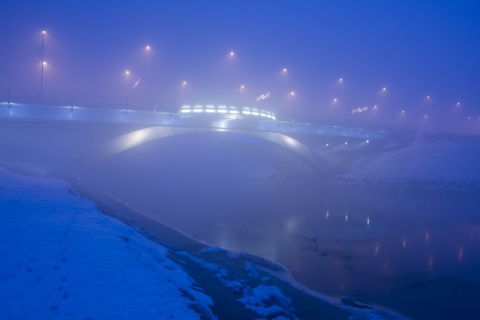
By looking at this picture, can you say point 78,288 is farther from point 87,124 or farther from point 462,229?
point 87,124

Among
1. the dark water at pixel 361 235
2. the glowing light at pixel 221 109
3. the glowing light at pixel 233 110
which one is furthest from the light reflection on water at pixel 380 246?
the glowing light at pixel 221 109

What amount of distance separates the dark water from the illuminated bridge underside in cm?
538

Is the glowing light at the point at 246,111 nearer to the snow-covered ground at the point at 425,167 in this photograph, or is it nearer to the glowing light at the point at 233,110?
the glowing light at the point at 233,110

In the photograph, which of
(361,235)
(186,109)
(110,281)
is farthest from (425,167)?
(110,281)

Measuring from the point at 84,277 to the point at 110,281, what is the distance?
0.48 metres

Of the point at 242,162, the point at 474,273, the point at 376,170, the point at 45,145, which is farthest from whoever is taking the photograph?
the point at 242,162

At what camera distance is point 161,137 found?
3353 cm

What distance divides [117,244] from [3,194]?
7.95 meters

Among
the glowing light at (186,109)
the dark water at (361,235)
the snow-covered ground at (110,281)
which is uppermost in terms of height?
the glowing light at (186,109)

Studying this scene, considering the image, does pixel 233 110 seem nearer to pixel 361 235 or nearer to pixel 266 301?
pixel 361 235

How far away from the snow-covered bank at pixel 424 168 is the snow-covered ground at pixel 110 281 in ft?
109

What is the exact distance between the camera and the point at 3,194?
12523 millimetres

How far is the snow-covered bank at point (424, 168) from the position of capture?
35.3 metres

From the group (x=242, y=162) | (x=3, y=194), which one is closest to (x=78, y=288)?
(x=3, y=194)
